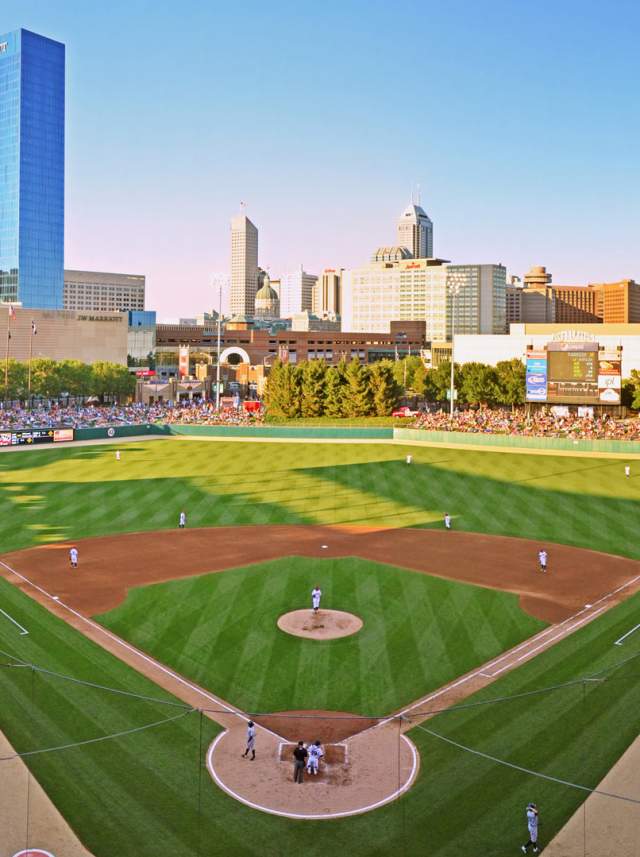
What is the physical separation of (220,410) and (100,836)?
90.9 m

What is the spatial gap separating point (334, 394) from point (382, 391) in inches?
242

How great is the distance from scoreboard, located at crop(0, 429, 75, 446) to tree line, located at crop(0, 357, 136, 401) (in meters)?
31.4

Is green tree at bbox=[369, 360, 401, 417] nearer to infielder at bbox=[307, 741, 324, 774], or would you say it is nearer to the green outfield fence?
the green outfield fence

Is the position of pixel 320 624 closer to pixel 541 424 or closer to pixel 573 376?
pixel 541 424

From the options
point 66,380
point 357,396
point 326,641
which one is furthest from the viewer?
point 66,380

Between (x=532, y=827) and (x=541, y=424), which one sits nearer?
(x=532, y=827)

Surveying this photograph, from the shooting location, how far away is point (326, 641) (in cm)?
2834

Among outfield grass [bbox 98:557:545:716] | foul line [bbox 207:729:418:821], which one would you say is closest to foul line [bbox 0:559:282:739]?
outfield grass [bbox 98:557:545:716]

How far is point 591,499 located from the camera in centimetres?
5669

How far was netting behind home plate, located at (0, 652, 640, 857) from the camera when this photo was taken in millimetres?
16828

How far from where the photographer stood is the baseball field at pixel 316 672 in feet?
58.5

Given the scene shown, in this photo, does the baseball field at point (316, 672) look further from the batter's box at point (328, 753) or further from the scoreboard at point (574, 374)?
the scoreboard at point (574, 374)

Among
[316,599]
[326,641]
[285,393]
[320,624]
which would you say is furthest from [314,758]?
[285,393]

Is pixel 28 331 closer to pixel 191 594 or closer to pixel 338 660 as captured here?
pixel 191 594
